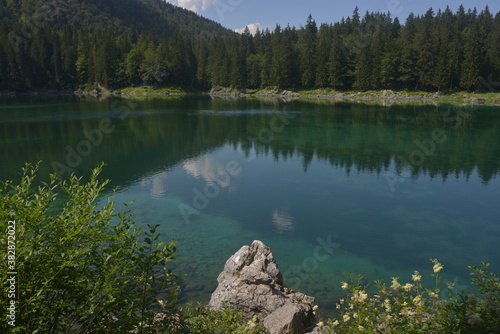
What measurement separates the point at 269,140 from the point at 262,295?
37.4m

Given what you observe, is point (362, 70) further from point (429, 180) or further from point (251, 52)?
point (429, 180)

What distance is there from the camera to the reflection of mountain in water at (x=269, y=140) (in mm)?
33719

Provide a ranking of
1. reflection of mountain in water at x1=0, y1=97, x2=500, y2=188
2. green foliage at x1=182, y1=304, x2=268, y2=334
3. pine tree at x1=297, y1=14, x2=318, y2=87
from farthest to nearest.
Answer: pine tree at x1=297, y1=14, x2=318, y2=87 → reflection of mountain in water at x1=0, y1=97, x2=500, y2=188 → green foliage at x1=182, y1=304, x2=268, y2=334

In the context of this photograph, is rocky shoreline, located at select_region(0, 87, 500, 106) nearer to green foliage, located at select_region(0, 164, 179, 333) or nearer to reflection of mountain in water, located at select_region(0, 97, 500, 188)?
reflection of mountain in water, located at select_region(0, 97, 500, 188)

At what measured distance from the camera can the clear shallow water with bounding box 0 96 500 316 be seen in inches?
647

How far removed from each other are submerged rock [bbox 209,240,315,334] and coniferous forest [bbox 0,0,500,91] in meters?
107

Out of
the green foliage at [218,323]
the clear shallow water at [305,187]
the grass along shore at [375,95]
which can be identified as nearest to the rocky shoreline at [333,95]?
the grass along shore at [375,95]

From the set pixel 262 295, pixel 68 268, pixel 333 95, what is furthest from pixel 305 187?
pixel 333 95

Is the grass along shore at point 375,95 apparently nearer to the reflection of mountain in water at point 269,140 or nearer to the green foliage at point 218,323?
the reflection of mountain in water at point 269,140

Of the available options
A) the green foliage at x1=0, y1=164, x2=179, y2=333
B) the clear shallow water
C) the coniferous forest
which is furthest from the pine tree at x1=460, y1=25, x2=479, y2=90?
the green foliage at x1=0, y1=164, x2=179, y2=333

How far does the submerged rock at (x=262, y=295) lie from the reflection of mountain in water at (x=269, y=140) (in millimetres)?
15317

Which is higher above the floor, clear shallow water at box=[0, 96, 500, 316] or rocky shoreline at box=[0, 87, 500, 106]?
rocky shoreline at box=[0, 87, 500, 106]

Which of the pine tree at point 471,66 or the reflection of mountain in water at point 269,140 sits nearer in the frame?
the reflection of mountain in water at point 269,140

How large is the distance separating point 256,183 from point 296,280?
592 inches
